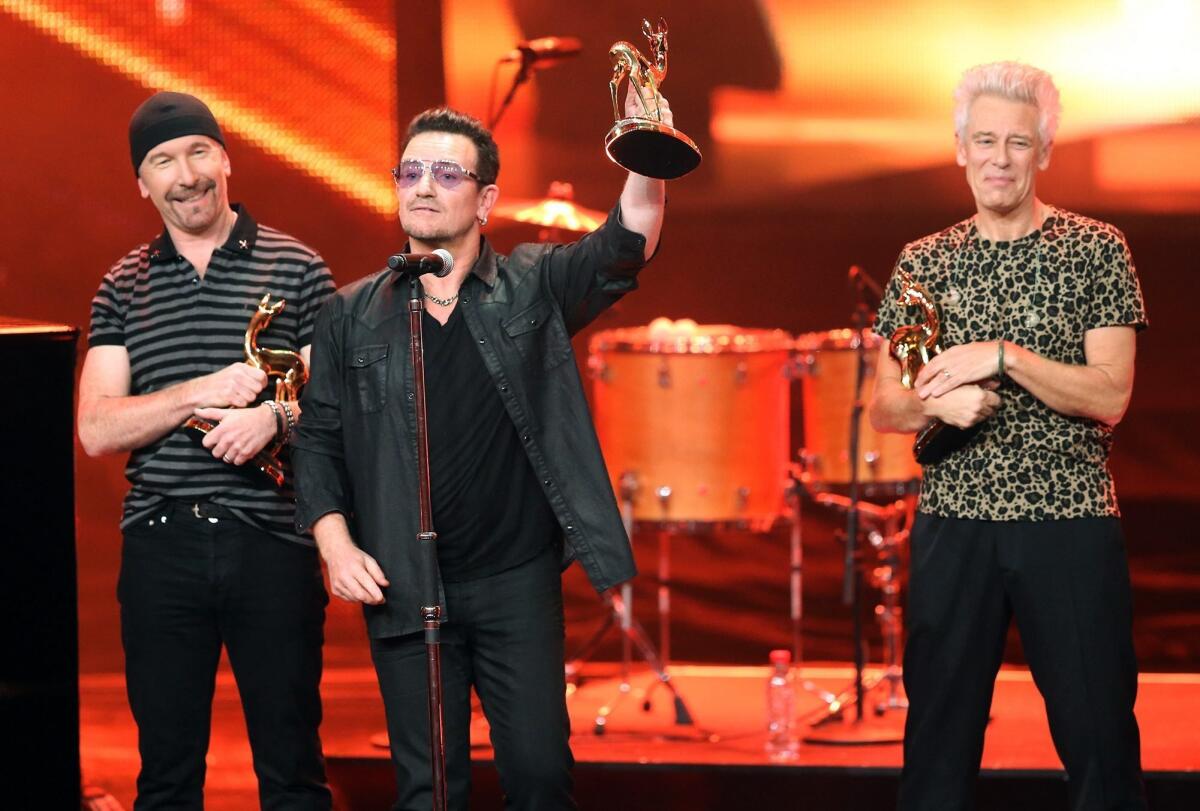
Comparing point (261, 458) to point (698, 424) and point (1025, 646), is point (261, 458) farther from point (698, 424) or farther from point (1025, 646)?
point (698, 424)

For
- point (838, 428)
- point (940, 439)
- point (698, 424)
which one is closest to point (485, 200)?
point (940, 439)

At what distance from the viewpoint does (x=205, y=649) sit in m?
3.94

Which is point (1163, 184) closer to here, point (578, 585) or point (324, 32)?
point (578, 585)

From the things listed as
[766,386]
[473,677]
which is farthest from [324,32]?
[473,677]

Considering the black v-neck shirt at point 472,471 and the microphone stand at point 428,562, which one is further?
the black v-neck shirt at point 472,471

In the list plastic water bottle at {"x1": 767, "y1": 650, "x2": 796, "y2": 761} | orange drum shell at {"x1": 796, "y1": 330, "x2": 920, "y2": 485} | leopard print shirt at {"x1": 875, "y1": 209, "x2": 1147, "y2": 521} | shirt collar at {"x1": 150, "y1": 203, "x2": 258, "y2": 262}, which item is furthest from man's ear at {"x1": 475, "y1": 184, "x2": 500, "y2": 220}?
orange drum shell at {"x1": 796, "y1": 330, "x2": 920, "y2": 485}

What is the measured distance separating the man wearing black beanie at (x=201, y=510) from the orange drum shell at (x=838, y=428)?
2267 millimetres

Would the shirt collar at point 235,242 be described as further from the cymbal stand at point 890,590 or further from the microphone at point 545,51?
the cymbal stand at point 890,590

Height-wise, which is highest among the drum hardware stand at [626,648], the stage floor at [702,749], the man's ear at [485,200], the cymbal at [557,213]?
the cymbal at [557,213]

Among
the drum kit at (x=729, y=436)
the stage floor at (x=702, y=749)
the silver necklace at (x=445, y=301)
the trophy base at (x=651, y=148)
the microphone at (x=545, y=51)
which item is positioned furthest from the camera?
the microphone at (x=545, y=51)

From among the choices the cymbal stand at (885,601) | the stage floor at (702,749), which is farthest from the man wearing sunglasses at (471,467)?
the cymbal stand at (885,601)

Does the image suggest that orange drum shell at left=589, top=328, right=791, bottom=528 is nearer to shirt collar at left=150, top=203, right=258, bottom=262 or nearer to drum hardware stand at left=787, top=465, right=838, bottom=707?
drum hardware stand at left=787, top=465, right=838, bottom=707

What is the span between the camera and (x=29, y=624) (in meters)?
3.98

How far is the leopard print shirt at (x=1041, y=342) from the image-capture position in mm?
3604
